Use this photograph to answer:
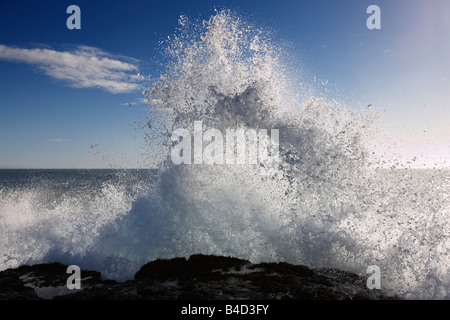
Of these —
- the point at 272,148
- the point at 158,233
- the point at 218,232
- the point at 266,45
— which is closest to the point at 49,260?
the point at 158,233

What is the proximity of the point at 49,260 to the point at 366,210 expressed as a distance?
8.17 metres

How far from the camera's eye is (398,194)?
723cm

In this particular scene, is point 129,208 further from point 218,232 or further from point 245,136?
point 245,136

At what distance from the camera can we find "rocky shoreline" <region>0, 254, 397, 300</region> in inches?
187

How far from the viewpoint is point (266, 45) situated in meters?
9.20

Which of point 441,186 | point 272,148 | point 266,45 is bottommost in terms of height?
point 441,186

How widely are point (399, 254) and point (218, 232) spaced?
→ 4.11 m

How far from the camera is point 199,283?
17.4ft

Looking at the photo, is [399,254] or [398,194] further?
[398,194]

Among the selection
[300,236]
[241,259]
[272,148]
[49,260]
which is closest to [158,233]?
[241,259]

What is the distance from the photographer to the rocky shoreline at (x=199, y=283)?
187 inches

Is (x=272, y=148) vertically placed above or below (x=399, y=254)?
above
